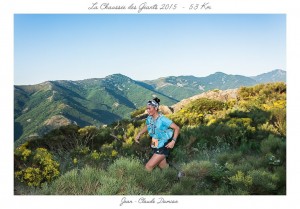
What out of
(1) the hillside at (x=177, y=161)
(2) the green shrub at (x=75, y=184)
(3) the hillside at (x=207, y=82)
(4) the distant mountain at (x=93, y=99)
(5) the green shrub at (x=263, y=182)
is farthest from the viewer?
(4) the distant mountain at (x=93, y=99)

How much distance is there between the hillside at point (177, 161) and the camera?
5.55 metres

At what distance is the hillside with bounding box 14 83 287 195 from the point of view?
555 centimetres

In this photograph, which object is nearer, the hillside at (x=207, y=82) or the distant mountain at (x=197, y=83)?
the hillside at (x=207, y=82)

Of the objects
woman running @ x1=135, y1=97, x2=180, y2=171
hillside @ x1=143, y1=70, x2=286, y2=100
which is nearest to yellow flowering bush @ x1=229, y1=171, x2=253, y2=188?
woman running @ x1=135, y1=97, x2=180, y2=171

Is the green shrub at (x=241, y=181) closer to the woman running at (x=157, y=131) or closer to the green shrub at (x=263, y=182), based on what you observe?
the green shrub at (x=263, y=182)

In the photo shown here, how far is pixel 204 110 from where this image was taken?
498 inches

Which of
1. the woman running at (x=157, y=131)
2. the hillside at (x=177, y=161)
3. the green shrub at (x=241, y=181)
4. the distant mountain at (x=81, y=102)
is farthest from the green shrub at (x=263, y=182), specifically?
the distant mountain at (x=81, y=102)


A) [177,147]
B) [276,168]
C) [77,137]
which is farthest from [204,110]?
[276,168]

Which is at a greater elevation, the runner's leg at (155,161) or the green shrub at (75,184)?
the runner's leg at (155,161)

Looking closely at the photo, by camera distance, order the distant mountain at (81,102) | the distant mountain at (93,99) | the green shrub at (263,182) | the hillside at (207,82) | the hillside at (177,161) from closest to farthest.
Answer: the hillside at (177,161), the green shrub at (263,182), the hillside at (207,82), the distant mountain at (93,99), the distant mountain at (81,102)

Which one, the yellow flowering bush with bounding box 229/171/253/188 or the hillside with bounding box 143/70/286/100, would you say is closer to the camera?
the yellow flowering bush with bounding box 229/171/253/188

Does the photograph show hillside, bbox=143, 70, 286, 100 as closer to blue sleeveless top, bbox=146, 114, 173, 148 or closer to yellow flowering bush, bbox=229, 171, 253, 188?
yellow flowering bush, bbox=229, 171, 253, 188

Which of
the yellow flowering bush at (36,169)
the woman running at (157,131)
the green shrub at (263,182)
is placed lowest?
the green shrub at (263,182)
